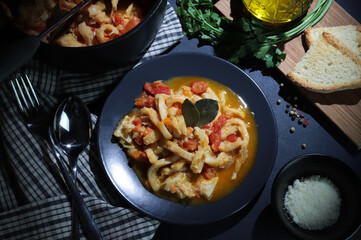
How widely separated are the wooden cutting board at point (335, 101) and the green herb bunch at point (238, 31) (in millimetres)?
83

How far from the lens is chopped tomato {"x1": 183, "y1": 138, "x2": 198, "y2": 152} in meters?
3.13

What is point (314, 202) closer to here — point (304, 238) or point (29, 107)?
point (304, 238)

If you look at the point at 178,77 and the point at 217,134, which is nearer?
the point at 217,134

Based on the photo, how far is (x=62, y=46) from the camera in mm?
2799

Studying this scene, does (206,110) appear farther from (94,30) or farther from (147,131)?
(94,30)

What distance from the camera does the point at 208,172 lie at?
3143 millimetres

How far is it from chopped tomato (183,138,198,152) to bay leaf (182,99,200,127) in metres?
0.13

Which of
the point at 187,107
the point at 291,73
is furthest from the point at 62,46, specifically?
the point at 291,73

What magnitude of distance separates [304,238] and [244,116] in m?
1.12

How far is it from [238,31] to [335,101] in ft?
3.64

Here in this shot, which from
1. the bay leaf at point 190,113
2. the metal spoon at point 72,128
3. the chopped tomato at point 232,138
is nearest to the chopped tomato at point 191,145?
the bay leaf at point 190,113

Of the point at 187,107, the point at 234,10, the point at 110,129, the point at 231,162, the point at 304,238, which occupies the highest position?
the point at 234,10

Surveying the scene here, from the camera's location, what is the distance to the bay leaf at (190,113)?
9.99 feet

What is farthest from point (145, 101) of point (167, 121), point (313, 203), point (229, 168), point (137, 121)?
point (313, 203)
